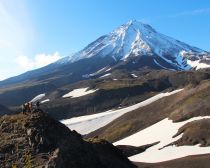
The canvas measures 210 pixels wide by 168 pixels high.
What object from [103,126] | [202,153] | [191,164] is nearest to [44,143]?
[191,164]

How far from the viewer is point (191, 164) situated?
66000mm

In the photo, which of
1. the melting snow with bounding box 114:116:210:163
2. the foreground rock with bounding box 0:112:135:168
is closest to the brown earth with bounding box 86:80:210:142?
the melting snow with bounding box 114:116:210:163

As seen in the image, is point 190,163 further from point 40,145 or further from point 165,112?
point 165,112

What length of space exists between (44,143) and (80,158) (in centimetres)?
255

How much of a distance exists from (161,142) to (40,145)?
72715 mm

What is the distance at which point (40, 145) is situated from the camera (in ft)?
96.8

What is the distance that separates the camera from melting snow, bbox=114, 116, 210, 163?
81.2m

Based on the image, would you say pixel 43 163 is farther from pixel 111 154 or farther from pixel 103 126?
pixel 103 126

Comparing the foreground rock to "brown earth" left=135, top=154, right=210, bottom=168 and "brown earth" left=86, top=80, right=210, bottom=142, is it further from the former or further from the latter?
"brown earth" left=86, top=80, right=210, bottom=142

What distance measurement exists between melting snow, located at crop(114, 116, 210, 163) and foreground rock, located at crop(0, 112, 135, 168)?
49.6 m

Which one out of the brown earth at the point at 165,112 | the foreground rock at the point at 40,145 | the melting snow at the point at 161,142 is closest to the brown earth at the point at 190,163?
the melting snow at the point at 161,142

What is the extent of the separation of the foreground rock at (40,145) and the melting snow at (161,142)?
49609 mm

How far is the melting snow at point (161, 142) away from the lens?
81250 millimetres

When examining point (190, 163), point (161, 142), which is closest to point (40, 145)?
point (190, 163)
